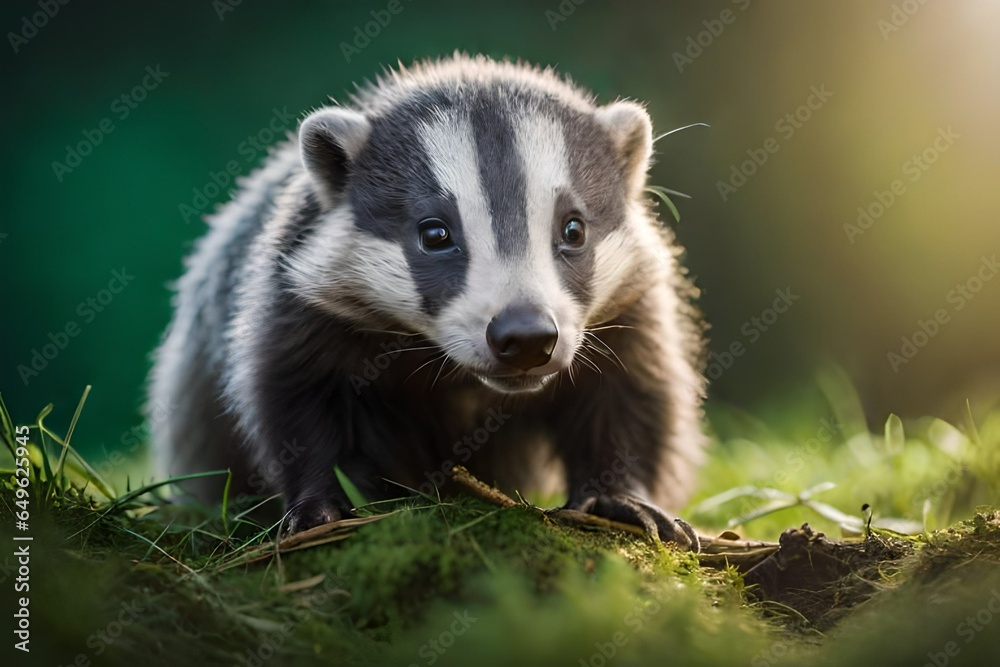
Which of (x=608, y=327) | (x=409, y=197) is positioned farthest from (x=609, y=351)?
(x=409, y=197)

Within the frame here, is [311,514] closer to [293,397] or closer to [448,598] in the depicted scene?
[293,397]

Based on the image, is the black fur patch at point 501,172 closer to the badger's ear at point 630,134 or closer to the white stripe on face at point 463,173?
the white stripe on face at point 463,173

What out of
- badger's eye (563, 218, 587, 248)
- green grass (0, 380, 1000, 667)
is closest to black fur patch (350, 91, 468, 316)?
badger's eye (563, 218, 587, 248)

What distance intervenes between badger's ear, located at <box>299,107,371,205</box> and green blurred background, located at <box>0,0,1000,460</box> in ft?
4.17

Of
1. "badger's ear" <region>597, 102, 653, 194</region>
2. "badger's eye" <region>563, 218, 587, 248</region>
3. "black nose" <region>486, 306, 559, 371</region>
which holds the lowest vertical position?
"black nose" <region>486, 306, 559, 371</region>

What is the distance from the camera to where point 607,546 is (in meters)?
1.97

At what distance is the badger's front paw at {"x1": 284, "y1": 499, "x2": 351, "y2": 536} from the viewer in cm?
219

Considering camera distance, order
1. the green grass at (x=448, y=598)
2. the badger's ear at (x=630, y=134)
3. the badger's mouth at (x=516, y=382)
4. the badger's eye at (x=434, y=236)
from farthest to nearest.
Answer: the badger's ear at (x=630, y=134) < the badger's eye at (x=434, y=236) < the badger's mouth at (x=516, y=382) < the green grass at (x=448, y=598)

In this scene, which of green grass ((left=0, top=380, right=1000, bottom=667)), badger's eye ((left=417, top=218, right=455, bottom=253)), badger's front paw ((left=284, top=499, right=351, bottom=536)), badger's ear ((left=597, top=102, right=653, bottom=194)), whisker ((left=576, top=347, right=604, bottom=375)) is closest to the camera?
green grass ((left=0, top=380, right=1000, bottom=667))

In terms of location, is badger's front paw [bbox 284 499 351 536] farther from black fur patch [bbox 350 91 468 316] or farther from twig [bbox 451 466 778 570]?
black fur patch [bbox 350 91 468 316]

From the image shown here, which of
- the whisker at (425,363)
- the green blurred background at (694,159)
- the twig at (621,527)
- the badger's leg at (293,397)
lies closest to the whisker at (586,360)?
the whisker at (425,363)

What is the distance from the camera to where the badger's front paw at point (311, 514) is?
2189 millimetres

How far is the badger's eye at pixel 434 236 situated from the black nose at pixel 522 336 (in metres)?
0.38

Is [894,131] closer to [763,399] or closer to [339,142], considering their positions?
[763,399]
